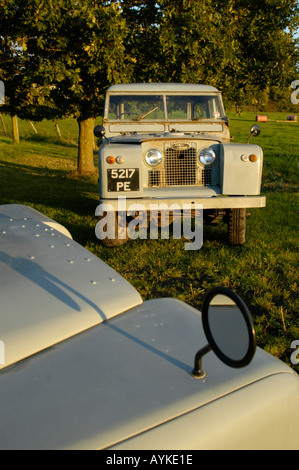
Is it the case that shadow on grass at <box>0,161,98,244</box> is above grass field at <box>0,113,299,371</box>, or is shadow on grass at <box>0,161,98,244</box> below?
above

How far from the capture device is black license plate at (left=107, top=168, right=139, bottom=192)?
15.8ft

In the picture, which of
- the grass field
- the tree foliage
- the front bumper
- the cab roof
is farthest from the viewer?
the tree foliage

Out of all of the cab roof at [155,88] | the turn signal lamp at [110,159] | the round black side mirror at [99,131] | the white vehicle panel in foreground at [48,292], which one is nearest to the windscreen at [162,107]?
the cab roof at [155,88]

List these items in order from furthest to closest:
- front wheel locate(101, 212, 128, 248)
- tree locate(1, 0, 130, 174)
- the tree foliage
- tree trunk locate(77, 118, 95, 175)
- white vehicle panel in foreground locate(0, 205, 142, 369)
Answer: tree trunk locate(77, 118, 95, 175) < the tree foliage < tree locate(1, 0, 130, 174) < front wheel locate(101, 212, 128, 248) < white vehicle panel in foreground locate(0, 205, 142, 369)

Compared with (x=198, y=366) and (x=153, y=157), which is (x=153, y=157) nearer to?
(x=153, y=157)

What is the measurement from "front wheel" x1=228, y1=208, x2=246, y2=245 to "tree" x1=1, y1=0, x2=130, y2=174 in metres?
4.47

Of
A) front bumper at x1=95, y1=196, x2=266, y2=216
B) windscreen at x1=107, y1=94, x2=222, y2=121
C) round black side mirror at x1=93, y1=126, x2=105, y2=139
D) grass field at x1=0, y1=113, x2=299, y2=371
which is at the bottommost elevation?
grass field at x1=0, y1=113, x2=299, y2=371

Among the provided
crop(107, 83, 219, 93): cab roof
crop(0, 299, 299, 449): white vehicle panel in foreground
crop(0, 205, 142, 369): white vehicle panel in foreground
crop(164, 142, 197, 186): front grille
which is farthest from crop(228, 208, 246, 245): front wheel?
crop(0, 299, 299, 449): white vehicle panel in foreground

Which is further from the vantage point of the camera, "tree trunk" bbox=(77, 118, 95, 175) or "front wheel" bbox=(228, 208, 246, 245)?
"tree trunk" bbox=(77, 118, 95, 175)

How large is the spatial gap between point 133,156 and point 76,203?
3.21m

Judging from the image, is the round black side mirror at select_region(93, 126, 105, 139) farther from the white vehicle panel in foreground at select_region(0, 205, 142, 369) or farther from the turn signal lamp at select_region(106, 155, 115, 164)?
Answer: the white vehicle panel in foreground at select_region(0, 205, 142, 369)

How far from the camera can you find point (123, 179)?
483 cm

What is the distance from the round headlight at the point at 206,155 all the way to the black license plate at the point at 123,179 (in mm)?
866

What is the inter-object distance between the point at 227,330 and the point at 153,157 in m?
4.26
